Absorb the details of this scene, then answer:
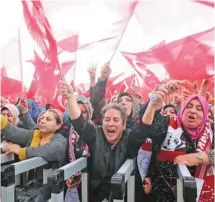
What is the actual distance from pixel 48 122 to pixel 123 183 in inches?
23.8

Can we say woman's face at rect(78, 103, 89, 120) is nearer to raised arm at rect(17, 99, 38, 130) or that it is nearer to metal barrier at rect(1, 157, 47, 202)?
raised arm at rect(17, 99, 38, 130)

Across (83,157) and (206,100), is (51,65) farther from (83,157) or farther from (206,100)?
(206,100)

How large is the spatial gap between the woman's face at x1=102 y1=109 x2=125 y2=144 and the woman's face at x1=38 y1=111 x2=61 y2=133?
273 mm

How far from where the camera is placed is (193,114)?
4.45 feet

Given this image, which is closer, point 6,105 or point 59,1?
point 59,1

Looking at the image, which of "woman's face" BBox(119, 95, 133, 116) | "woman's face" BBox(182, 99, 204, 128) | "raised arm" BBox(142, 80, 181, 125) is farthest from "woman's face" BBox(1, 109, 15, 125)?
"woman's face" BBox(182, 99, 204, 128)

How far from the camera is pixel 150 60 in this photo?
1.42m

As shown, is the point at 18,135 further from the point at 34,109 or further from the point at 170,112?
the point at 170,112

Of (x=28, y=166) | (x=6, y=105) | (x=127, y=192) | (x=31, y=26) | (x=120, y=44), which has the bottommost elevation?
(x=127, y=192)

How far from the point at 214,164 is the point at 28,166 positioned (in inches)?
32.8

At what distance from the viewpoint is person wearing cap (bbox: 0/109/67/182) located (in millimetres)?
1511

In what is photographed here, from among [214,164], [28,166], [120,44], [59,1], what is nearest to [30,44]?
[59,1]

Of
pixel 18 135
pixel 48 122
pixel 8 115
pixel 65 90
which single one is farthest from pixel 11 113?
pixel 65 90

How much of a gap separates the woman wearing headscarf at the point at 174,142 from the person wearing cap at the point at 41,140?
18.0 inches
